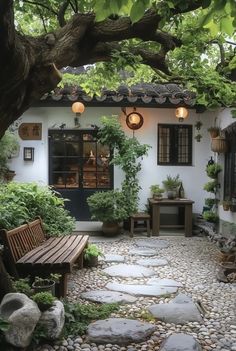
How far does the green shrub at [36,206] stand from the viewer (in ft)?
20.7

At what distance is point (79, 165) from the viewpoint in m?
11.0

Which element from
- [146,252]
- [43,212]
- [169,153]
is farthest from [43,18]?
[169,153]

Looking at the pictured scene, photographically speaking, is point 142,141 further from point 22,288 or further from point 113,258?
point 22,288

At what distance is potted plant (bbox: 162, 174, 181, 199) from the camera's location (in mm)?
10555

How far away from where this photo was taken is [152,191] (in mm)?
10711

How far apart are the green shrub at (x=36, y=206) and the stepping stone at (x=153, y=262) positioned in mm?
1397

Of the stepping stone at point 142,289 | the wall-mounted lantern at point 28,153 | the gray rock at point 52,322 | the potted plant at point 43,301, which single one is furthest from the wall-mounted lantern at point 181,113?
the gray rock at point 52,322

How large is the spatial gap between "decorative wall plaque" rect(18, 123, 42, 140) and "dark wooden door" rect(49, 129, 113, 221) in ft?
1.00

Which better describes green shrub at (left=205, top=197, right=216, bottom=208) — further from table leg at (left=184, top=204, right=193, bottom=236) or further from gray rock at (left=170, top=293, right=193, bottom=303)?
gray rock at (left=170, top=293, right=193, bottom=303)

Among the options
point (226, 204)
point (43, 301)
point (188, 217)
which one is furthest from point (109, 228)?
point (43, 301)

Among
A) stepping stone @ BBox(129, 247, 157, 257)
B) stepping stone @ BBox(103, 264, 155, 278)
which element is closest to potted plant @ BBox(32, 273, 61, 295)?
stepping stone @ BBox(103, 264, 155, 278)

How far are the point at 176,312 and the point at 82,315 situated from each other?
103cm

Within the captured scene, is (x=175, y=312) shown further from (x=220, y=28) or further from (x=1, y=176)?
(x=1, y=176)

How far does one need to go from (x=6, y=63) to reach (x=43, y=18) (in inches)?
118
